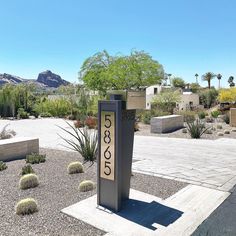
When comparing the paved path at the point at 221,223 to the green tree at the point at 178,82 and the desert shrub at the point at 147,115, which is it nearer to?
the desert shrub at the point at 147,115

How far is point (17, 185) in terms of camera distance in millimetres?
5430

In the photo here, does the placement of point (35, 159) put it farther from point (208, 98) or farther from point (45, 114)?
point (208, 98)

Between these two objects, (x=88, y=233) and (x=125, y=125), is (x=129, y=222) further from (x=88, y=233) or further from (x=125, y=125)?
(x=125, y=125)

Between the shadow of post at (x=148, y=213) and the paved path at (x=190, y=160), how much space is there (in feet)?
5.09

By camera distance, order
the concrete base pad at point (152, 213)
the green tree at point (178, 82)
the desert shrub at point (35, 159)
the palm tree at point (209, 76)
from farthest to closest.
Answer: the green tree at point (178, 82) → the palm tree at point (209, 76) → the desert shrub at point (35, 159) → the concrete base pad at point (152, 213)

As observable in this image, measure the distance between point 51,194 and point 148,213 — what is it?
1796 mm

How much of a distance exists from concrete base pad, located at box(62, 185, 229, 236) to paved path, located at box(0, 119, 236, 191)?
3.09 feet

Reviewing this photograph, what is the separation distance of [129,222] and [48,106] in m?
23.6

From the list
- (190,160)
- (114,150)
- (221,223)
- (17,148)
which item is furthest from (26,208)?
(190,160)

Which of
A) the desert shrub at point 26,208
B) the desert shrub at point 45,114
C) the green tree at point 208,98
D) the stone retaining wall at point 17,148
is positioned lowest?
the desert shrub at point 26,208

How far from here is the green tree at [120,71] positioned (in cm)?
4031

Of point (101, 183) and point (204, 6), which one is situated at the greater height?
point (204, 6)

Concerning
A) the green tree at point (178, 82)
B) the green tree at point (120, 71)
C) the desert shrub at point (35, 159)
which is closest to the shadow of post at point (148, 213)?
the desert shrub at point (35, 159)

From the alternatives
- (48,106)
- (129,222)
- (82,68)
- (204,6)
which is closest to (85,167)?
(129,222)
